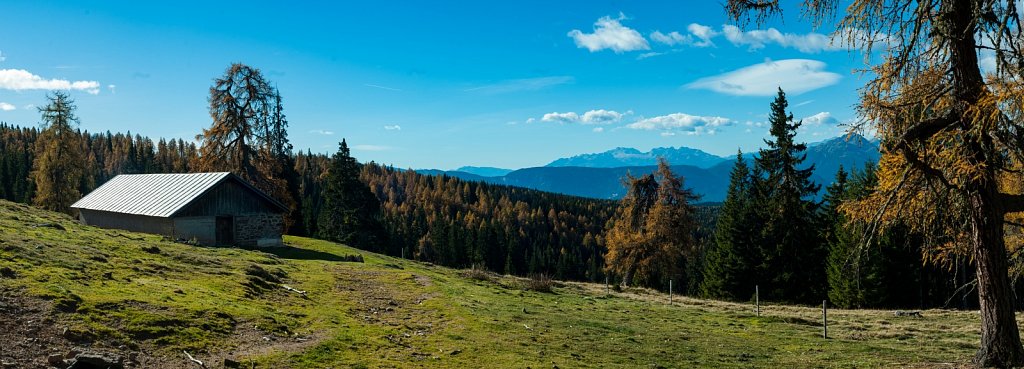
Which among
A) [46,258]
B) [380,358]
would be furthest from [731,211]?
[46,258]

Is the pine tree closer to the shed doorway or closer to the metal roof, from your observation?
the metal roof

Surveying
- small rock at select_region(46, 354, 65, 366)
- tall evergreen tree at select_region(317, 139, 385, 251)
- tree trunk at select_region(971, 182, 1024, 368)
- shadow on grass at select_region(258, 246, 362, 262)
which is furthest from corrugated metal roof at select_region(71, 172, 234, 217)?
tree trunk at select_region(971, 182, 1024, 368)

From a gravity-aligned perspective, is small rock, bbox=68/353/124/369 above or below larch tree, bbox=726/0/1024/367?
below

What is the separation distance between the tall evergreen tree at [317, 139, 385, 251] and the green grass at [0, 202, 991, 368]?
32883mm

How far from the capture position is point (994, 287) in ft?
36.3

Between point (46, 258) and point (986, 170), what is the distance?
22301mm

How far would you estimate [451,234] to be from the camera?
10438 cm

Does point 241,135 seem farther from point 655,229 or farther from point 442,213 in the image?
point 442,213

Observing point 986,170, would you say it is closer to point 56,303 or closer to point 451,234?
point 56,303

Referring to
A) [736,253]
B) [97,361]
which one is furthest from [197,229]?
[736,253]

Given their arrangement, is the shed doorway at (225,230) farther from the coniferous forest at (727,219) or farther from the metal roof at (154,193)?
the coniferous forest at (727,219)

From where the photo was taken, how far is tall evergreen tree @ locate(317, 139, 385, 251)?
6006 centimetres

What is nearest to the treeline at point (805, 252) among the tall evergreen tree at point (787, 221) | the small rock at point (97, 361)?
the tall evergreen tree at point (787, 221)

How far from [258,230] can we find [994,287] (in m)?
37.8
